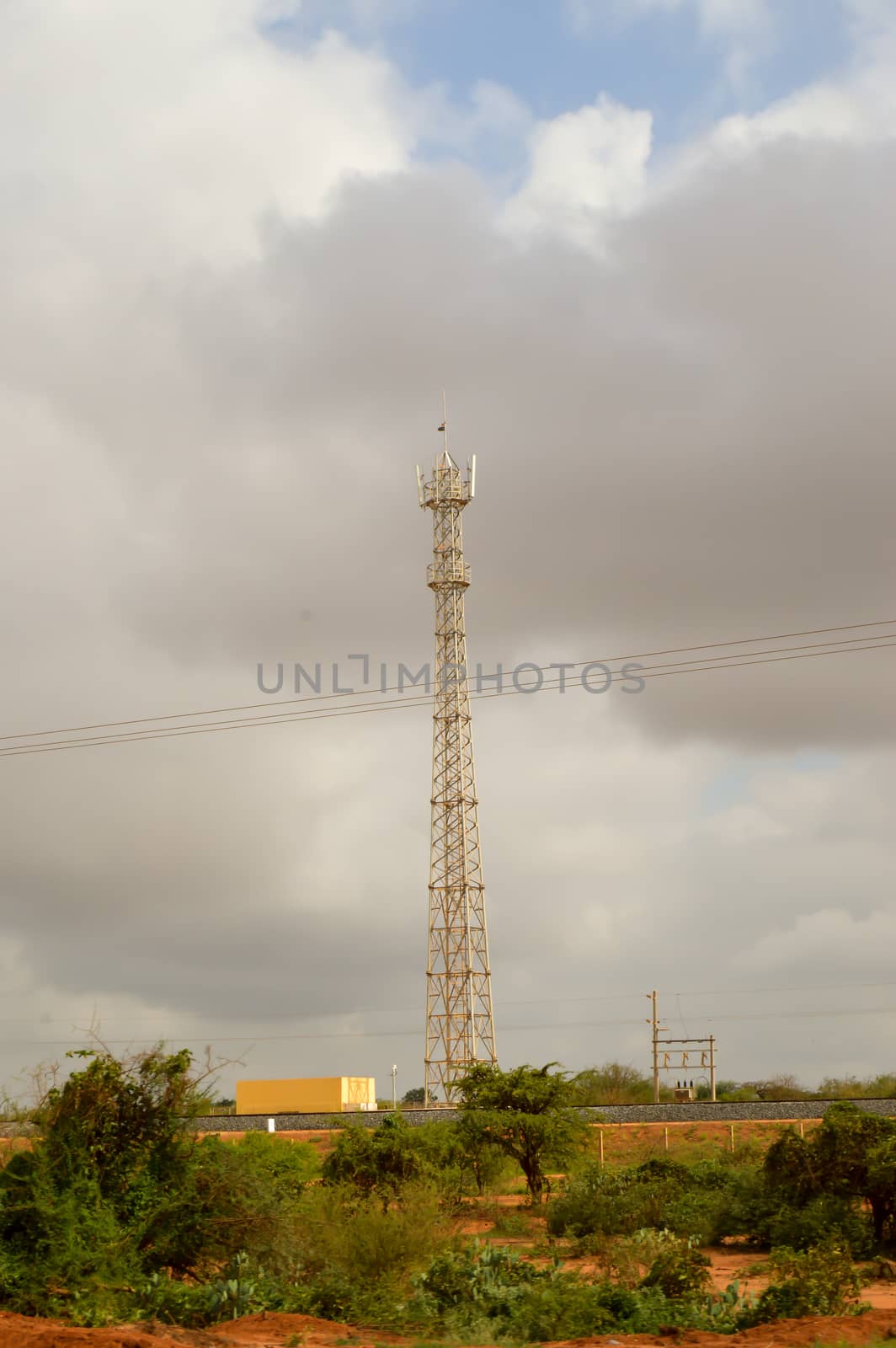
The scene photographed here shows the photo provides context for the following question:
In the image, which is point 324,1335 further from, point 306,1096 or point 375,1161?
point 306,1096

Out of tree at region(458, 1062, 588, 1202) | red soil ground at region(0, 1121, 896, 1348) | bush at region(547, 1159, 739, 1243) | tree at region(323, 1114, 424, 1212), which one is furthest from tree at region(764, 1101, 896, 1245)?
tree at region(458, 1062, 588, 1202)

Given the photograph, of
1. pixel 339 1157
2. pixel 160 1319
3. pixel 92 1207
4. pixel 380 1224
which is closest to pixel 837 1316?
pixel 380 1224

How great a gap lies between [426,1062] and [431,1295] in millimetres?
36195

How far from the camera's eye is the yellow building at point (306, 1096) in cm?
6562

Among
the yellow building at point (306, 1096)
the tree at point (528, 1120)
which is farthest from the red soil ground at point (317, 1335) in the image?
the yellow building at point (306, 1096)

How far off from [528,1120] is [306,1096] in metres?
33.7

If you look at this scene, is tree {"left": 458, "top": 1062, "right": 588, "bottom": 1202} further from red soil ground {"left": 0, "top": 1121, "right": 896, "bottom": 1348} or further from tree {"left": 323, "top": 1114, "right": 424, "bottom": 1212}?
red soil ground {"left": 0, "top": 1121, "right": 896, "bottom": 1348}

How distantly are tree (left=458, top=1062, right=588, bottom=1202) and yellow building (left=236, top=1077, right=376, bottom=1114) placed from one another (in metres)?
28.3

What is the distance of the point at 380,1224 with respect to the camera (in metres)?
20.7

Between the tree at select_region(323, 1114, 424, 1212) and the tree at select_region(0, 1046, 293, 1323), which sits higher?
the tree at select_region(0, 1046, 293, 1323)

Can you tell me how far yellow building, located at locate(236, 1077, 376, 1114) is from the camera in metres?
65.6

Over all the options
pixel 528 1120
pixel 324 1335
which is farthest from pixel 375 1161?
pixel 324 1335

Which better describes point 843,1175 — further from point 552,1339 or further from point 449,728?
point 449,728

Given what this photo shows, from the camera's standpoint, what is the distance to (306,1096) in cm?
6662
